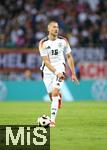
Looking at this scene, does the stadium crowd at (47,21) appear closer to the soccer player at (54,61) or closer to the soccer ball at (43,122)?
the soccer player at (54,61)

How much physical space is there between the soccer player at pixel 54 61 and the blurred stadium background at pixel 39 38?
12.5 metres

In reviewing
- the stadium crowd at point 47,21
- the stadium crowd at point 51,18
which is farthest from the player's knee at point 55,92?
the stadium crowd at point 51,18

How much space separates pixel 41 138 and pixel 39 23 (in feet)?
64.6

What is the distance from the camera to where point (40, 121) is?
541 inches

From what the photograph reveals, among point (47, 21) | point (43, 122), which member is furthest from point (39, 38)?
point (43, 122)

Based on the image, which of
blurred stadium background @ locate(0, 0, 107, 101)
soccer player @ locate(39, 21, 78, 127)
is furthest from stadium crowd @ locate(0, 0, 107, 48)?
soccer player @ locate(39, 21, 78, 127)

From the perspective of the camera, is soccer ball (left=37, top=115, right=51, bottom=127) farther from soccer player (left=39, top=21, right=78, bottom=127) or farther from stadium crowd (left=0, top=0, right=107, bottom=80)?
stadium crowd (left=0, top=0, right=107, bottom=80)

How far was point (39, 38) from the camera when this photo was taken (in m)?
30.4

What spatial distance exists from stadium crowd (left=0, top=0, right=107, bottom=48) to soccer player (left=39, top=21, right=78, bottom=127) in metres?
14.9

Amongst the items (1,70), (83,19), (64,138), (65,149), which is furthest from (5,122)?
(83,19)

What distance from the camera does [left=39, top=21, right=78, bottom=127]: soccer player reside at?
46.9ft

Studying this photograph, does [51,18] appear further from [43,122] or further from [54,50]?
[43,122]
